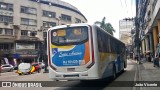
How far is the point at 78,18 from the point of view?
86.4 m

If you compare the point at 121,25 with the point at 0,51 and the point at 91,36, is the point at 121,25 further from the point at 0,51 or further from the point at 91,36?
the point at 91,36

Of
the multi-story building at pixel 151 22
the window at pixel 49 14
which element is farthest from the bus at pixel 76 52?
the window at pixel 49 14

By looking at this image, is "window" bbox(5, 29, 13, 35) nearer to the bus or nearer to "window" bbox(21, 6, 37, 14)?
"window" bbox(21, 6, 37, 14)

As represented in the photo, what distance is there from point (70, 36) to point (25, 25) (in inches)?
2044

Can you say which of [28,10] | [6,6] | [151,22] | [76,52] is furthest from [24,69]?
[28,10]

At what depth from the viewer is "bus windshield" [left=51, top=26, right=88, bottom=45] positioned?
1305 cm

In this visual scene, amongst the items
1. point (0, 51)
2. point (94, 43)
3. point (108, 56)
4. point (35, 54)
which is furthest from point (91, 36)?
point (35, 54)

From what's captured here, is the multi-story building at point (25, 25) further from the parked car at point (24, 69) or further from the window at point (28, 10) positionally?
the parked car at point (24, 69)

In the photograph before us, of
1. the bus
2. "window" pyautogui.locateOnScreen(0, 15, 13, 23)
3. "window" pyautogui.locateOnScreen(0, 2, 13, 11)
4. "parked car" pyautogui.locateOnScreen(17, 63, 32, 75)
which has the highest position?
"window" pyautogui.locateOnScreen(0, 2, 13, 11)

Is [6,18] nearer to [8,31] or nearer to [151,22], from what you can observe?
[8,31]

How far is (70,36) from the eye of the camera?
43.4 ft

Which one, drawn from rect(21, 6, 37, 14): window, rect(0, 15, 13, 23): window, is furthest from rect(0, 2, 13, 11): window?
rect(21, 6, 37, 14): window

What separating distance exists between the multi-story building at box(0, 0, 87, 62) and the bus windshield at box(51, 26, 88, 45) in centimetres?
3913

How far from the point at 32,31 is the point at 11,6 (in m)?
8.24
